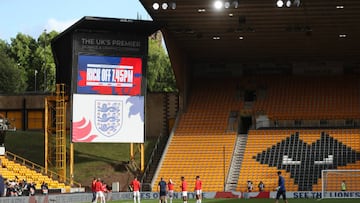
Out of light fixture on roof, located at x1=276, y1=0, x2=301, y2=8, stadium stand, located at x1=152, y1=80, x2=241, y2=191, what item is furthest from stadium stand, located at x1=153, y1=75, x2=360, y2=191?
light fixture on roof, located at x1=276, y1=0, x2=301, y2=8

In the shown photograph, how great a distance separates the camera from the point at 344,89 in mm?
65625

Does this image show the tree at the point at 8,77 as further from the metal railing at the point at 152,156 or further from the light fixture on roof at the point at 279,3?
the light fixture on roof at the point at 279,3

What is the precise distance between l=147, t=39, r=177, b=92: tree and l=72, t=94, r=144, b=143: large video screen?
49.7 metres

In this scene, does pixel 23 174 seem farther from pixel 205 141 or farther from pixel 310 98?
pixel 310 98

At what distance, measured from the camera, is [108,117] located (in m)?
54.3

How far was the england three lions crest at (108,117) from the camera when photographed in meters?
54.1

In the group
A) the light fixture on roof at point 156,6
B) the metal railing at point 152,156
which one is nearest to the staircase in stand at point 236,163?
the metal railing at point 152,156

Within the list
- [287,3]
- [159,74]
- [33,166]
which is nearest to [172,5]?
[287,3]

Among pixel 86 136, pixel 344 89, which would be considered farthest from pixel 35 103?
pixel 344 89

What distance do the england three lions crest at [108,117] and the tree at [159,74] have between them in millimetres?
49981

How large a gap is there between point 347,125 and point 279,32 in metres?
10.2

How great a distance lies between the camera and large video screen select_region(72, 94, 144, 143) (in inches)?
2117

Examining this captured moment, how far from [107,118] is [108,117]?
3.8 inches

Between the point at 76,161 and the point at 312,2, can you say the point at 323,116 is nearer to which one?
the point at 312,2
